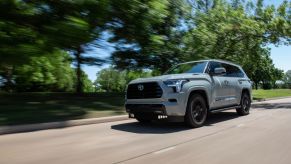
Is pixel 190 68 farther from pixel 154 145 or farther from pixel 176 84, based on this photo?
pixel 154 145

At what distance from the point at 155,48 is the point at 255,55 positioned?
89.5ft

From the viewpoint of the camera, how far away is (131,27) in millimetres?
3367

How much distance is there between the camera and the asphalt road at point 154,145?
20.4ft

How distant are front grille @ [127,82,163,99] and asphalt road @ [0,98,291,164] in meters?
0.86

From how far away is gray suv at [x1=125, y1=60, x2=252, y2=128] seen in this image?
30.9 feet

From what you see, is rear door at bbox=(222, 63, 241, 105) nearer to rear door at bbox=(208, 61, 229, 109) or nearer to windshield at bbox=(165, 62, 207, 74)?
rear door at bbox=(208, 61, 229, 109)

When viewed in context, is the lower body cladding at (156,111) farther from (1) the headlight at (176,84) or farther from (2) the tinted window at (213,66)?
(2) the tinted window at (213,66)

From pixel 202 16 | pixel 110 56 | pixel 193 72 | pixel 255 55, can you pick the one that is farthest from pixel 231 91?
pixel 255 55

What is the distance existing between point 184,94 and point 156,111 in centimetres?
82

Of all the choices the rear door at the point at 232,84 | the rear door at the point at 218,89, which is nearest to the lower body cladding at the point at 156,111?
the rear door at the point at 218,89

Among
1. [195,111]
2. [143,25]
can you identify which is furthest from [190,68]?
[143,25]

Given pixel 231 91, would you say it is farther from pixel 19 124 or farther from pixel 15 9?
pixel 15 9

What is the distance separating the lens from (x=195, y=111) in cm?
1002

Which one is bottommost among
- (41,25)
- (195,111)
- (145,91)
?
(195,111)
